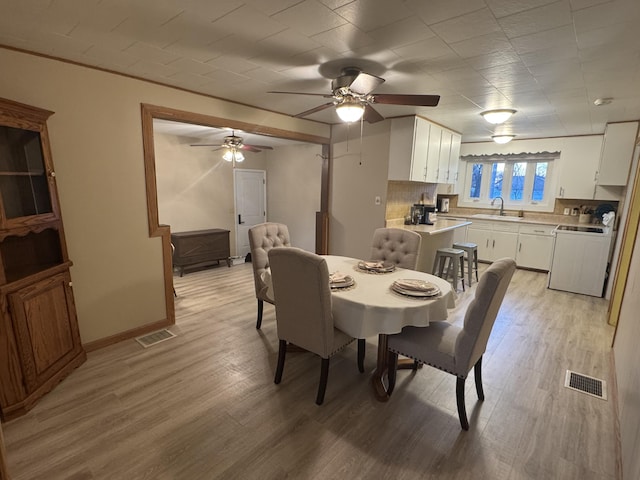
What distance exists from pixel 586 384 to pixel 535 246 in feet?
12.1

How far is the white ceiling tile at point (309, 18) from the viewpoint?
1.66 metres

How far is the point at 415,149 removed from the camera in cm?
412

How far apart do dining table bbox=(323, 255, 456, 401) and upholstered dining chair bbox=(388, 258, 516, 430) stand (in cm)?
11

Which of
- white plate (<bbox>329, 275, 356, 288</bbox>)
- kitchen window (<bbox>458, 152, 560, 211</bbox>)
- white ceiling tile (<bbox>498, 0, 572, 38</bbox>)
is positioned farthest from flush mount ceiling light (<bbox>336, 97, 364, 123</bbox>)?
kitchen window (<bbox>458, 152, 560, 211</bbox>)

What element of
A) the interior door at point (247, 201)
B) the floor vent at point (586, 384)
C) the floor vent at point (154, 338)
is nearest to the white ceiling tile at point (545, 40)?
the floor vent at point (586, 384)

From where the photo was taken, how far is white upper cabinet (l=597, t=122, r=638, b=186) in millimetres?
4102

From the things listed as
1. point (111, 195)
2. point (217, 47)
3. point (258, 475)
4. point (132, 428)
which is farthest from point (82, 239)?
point (258, 475)

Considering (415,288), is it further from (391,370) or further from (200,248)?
(200,248)

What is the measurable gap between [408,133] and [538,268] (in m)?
3.66

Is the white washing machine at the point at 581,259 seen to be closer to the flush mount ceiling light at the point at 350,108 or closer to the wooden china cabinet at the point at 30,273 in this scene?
the flush mount ceiling light at the point at 350,108

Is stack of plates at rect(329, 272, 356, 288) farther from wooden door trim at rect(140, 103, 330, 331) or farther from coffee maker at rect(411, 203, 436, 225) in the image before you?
coffee maker at rect(411, 203, 436, 225)

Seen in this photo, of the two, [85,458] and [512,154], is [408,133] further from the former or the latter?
[85,458]

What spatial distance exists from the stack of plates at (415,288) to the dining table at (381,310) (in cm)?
1

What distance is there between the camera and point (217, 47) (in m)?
2.18
